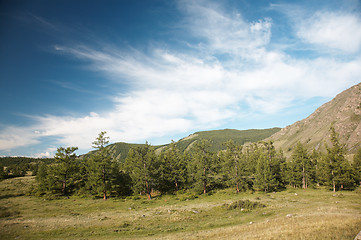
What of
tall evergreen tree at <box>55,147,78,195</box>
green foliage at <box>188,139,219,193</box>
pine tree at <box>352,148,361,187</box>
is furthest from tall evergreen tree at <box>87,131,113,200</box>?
pine tree at <box>352,148,361,187</box>

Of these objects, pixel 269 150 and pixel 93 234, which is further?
pixel 269 150

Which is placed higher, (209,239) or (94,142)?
(94,142)

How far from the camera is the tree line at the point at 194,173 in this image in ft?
168

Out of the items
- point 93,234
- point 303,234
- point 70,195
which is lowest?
point 70,195

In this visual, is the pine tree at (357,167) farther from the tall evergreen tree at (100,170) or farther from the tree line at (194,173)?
the tall evergreen tree at (100,170)

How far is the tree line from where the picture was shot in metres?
51.2

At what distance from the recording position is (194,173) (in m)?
58.0

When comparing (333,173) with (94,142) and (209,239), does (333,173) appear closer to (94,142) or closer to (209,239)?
(209,239)


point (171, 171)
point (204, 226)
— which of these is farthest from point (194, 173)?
point (204, 226)

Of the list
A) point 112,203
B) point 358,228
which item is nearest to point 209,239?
point 358,228

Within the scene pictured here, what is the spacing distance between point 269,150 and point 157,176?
4389cm

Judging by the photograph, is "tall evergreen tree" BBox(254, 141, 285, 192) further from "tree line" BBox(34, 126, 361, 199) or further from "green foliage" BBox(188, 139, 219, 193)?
"green foliage" BBox(188, 139, 219, 193)

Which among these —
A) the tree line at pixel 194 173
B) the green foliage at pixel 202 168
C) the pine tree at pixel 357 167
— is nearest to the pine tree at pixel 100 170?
the tree line at pixel 194 173

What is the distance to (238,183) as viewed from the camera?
56.7 meters
